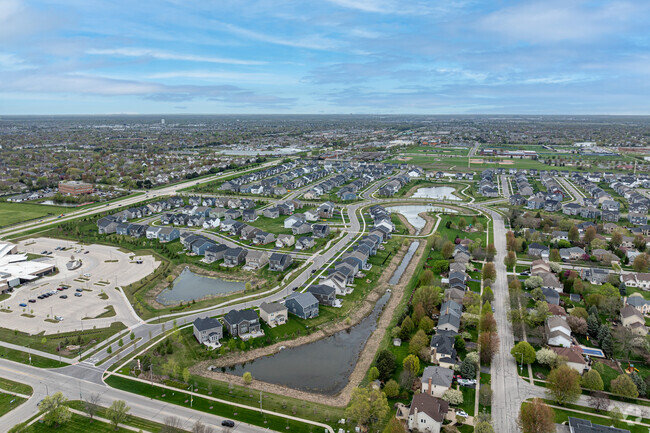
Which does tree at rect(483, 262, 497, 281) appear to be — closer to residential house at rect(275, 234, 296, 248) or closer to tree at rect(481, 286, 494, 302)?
tree at rect(481, 286, 494, 302)

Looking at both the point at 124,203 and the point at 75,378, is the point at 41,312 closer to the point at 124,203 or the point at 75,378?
the point at 75,378

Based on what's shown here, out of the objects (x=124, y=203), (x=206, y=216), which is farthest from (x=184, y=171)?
(x=206, y=216)

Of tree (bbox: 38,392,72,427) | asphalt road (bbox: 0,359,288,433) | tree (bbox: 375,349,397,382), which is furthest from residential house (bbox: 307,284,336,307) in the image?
tree (bbox: 38,392,72,427)

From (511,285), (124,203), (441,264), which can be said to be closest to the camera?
(511,285)

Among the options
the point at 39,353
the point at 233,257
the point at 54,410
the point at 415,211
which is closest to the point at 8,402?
the point at 54,410

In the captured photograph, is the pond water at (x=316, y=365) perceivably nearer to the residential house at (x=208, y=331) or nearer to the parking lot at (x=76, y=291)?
the residential house at (x=208, y=331)

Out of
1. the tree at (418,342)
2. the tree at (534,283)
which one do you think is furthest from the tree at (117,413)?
the tree at (534,283)

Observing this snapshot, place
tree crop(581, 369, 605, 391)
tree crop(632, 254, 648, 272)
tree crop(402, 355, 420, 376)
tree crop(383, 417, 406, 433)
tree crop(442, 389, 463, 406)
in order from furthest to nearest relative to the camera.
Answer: tree crop(632, 254, 648, 272), tree crop(402, 355, 420, 376), tree crop(581, 369, 605, 391), tree crop(442, 389, 463, 406), tree crop(383, 417, 406, 433)
